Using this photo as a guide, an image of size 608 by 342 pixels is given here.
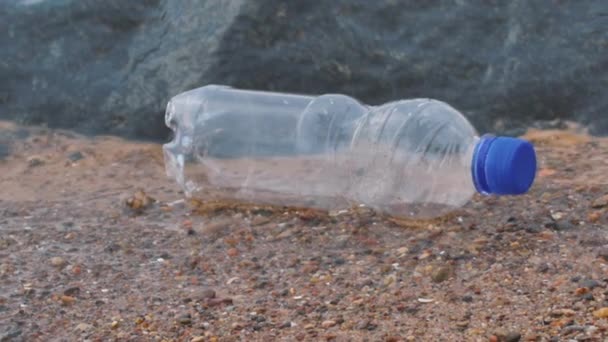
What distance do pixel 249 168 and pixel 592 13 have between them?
133 cm

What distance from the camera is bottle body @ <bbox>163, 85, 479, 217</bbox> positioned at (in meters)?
2.76

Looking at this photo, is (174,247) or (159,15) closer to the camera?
(174,247)

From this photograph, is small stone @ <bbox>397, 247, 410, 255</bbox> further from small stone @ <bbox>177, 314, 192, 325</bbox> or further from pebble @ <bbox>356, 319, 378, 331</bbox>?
small stone @ <bbox>177, 314, 192, 325</bbox>

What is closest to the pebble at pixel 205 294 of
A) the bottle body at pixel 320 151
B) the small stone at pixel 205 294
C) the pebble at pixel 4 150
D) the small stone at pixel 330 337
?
the small stone at pixel 205 294

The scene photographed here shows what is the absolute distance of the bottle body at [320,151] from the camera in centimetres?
276

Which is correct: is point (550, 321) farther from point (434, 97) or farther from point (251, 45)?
point (251, 45)

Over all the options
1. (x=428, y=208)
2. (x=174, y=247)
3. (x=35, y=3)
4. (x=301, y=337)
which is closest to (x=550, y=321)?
(x=301, y=337)

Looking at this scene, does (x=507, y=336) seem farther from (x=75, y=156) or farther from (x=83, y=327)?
(x=75, y=156)

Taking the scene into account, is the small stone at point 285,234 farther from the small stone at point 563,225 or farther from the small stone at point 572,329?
the small stone at point 572,329

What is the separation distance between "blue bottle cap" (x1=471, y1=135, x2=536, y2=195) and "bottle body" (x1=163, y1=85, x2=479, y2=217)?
24cm

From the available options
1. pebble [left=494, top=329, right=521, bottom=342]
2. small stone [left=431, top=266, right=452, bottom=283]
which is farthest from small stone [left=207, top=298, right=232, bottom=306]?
pebble [left=494, top=329, right=521, bottom=342]

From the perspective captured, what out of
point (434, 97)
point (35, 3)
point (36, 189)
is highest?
point (35, 3)

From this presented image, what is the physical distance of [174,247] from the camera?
2701mm

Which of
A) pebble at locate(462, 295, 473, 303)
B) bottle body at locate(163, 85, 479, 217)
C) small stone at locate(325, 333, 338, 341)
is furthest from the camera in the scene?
bottle body at locate(163, 85, 479, 217)
